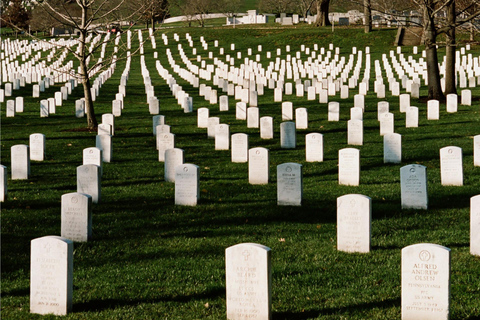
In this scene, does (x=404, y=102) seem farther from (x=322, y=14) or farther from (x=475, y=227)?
(x=322, y=14)

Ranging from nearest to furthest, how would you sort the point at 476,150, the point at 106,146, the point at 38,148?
the point at 476,150, the point at 106,146, the point at 38,148

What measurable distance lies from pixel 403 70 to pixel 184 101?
18017mm

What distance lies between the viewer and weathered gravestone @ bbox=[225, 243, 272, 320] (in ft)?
22.0

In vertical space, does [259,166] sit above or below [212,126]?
below

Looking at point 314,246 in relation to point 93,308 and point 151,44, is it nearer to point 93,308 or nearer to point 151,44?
point 93,308

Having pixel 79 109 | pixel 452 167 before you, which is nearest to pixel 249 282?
pixel 452 167

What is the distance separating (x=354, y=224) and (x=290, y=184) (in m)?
2.88

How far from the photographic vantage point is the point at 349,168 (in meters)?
14.0

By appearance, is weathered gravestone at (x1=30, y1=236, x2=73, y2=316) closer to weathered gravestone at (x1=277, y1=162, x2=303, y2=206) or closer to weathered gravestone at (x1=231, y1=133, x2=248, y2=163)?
weathered gravestone at (x1=277, y1=162, x2=303, y2=206)

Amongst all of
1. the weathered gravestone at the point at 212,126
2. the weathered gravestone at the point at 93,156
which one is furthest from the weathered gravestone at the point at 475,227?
the weathered gravestone at the point at 212,126

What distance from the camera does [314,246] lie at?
31.7 ft

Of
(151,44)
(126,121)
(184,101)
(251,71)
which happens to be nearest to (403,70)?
(251,71)

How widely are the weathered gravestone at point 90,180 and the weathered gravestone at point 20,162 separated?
9.26 feet

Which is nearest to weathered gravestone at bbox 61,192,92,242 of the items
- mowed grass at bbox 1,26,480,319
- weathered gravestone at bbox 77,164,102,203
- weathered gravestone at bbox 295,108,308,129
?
mowed grass at bbox 1,26,480,319
